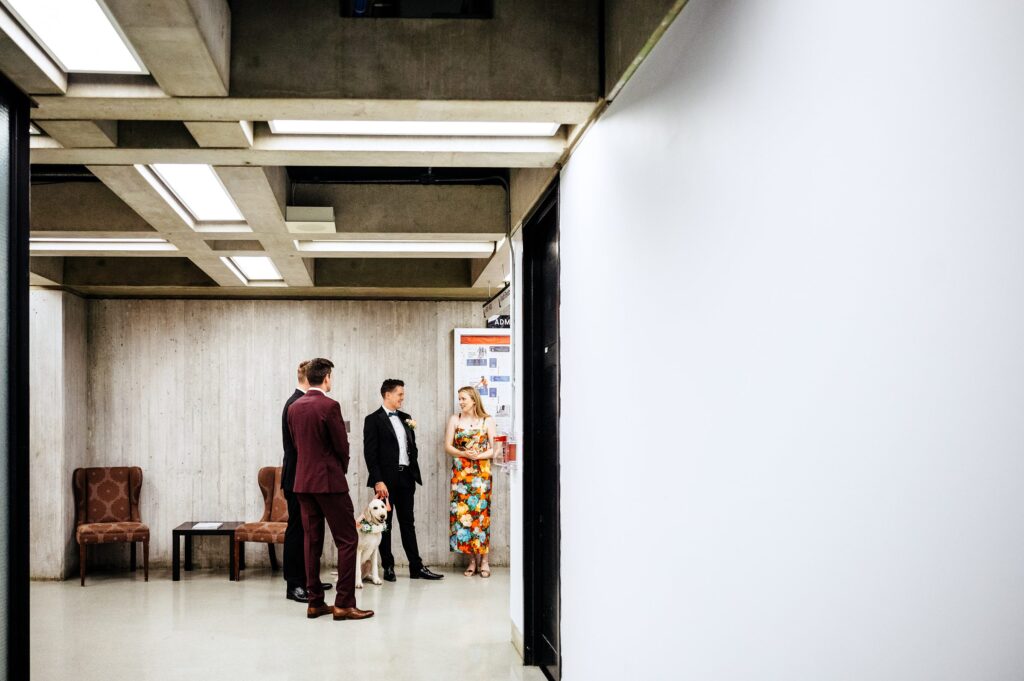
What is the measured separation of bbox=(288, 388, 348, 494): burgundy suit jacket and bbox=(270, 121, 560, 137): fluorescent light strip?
2665 millimetres

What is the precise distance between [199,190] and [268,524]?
419 centimetres

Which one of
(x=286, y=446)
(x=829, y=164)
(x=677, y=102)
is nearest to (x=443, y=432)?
(x=286, y=446)

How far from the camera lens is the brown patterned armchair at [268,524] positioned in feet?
27.5

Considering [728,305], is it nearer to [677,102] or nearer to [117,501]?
[677,102]

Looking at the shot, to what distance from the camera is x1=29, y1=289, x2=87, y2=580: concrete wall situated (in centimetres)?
848

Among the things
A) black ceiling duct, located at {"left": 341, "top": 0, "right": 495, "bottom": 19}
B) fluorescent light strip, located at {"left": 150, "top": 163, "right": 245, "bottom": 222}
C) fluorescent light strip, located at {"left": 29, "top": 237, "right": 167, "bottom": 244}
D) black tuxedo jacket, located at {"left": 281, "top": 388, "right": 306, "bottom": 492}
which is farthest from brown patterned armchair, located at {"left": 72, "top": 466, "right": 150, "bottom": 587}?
black ceiling duct, located at {"left": 341, "top": 0, "right": 495, "bottom": 19}

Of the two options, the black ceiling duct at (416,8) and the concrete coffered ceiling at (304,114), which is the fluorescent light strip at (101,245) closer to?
the concrete coffered ceiling at (304,114)

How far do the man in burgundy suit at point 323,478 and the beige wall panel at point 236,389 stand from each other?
2775 millimetres

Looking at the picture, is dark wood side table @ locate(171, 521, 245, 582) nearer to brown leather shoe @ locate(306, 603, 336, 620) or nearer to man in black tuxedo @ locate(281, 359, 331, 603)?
man in black tuxedo @ locate(281, 359, 331, 603)

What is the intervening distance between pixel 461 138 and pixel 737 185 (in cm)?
228

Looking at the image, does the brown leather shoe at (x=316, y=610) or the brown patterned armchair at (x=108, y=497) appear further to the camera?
the brown patterned armchair at (x=108, y=497)

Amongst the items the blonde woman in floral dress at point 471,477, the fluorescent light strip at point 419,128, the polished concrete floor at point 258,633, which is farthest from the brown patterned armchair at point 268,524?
the fluorescent light strip at point 419,128

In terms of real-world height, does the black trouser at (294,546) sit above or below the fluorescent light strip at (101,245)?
below

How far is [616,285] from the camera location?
10.6 feet
